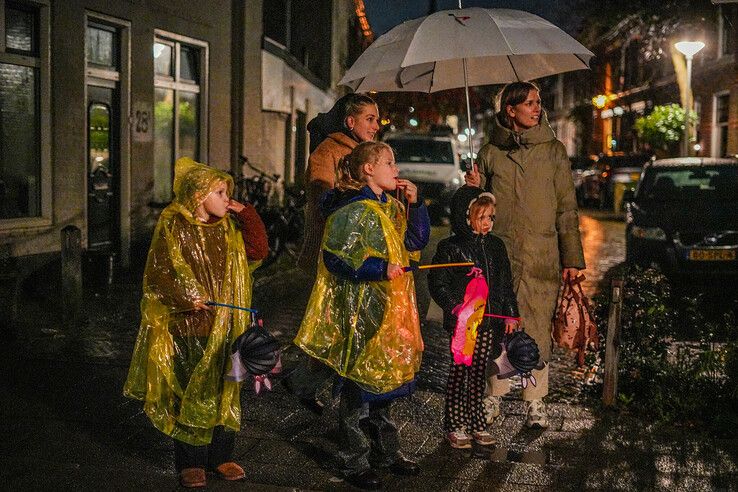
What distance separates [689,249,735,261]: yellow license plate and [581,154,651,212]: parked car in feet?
50.6

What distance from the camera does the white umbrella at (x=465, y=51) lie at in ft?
18.6

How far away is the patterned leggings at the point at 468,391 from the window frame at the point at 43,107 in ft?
20.9

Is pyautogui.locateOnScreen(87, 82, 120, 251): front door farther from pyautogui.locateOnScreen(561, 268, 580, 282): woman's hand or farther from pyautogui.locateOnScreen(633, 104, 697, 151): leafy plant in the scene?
pyautogui.locateOnScreen(633, 104, 697, 151): leafy plant

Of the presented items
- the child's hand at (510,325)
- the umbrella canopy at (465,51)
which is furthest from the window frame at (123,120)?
the child's hand at (510,325)

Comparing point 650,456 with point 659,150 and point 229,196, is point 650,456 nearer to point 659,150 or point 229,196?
point 229,196

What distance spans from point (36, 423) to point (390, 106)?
660 inches

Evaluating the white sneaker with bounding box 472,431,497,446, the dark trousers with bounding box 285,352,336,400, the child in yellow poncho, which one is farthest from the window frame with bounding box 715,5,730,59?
the child in yellow poncho

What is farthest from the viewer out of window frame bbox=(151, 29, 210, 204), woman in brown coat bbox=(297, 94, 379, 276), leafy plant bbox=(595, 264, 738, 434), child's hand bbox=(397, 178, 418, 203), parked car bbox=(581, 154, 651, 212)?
parked car bbox=(581, 154, 651, 212)

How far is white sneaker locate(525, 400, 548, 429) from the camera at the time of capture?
6.04 meters

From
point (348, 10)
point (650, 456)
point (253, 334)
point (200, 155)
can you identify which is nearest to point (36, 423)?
point (253, 334)

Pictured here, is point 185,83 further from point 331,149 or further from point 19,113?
point 331,149

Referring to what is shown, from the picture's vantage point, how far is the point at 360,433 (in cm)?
498

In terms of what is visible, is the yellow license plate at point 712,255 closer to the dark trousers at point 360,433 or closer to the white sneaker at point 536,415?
the white sneaker at point 536,415

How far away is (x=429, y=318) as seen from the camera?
33.4ft
